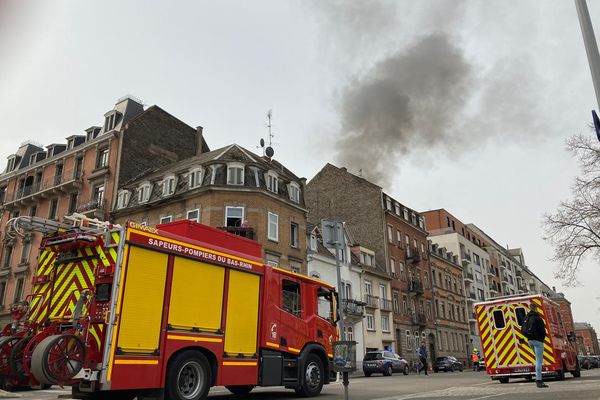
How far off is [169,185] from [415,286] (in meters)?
28.0

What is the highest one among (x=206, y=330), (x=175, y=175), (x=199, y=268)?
(x=175, y=175)

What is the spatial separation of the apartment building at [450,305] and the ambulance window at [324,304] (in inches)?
1631

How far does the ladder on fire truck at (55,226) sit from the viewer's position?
8875 millimetres

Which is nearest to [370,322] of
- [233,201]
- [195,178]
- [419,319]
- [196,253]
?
[419,319]

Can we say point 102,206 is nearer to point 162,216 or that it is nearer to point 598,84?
point 162,216

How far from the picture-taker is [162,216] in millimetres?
32406

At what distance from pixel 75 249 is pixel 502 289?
264 feet

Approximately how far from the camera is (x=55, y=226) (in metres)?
9.24

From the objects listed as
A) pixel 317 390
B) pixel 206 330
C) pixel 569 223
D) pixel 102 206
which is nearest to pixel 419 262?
pixel 569 223

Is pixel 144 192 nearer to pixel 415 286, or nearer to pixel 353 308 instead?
pixel 353 308

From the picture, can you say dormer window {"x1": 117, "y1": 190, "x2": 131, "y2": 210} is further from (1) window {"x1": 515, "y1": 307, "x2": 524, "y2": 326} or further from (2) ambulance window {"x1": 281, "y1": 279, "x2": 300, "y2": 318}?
(1) window {"x1": 515, "y1": 307, "x2": 524, "y2": 326}

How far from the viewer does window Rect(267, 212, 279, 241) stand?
103 feet

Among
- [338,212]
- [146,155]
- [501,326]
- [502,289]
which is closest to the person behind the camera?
[501,326]

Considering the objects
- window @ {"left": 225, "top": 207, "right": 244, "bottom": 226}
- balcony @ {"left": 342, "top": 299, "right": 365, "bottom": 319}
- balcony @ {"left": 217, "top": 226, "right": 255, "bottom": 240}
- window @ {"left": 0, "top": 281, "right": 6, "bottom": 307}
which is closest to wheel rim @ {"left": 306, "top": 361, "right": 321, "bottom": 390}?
balcony @ {"left": 217, "top": 226, "right": 255, "bottom": 240}
